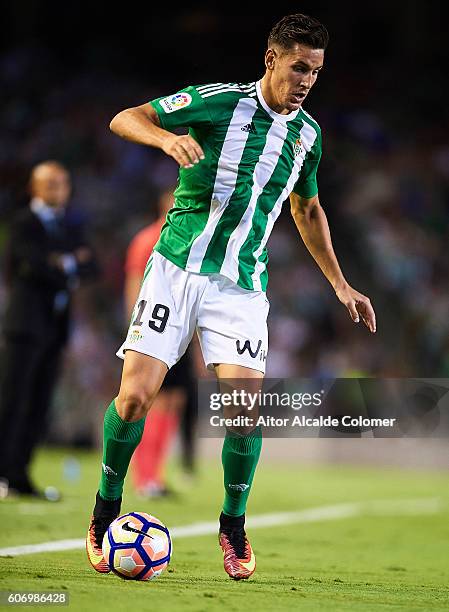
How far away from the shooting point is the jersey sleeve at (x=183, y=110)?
153 inches

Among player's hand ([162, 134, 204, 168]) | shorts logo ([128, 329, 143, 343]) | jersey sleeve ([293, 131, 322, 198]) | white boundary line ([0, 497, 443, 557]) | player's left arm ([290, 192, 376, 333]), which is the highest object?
player's hand ([162, 134, 204, 168])

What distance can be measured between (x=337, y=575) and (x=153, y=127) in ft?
6.32

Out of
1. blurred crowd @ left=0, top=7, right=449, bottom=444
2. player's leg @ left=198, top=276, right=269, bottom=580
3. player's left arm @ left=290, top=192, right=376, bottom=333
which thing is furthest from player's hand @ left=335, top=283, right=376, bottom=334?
blurred crowd @ left=0, top=7, right=449, bottom=444

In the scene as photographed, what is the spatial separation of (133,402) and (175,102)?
3.66 feet

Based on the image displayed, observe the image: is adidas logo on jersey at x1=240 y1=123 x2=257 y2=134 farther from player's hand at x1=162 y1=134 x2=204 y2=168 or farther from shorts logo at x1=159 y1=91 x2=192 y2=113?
player's hand at x1=162 y1=134 x2=204 y2=168

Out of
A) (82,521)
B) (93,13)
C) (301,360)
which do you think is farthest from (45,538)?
(93,13)

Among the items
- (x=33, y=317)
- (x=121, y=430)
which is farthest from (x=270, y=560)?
(x=33, y=317)

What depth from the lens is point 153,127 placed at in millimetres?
3650

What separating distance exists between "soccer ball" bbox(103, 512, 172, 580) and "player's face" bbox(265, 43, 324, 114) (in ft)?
5.41

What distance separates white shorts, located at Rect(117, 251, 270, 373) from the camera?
394 centimetres

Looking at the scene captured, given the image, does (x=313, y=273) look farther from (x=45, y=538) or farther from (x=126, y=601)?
(x=126, y=601)

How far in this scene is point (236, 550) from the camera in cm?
400

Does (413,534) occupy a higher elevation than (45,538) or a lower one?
lower

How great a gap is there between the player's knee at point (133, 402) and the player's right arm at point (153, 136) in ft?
2.86
